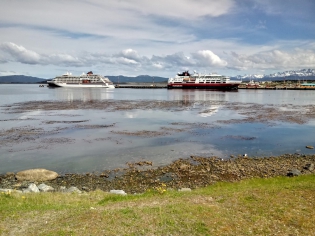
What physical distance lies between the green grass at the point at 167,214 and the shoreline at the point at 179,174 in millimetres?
3997

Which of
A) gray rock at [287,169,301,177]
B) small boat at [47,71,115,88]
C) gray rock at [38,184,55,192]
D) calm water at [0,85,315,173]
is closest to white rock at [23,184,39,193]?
gray rock at [38,184,55,192]

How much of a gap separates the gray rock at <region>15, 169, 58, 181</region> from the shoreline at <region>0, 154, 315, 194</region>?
0.31m

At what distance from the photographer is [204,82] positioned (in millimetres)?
150125

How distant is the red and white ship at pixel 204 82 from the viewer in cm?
14688

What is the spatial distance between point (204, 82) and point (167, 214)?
477 feet

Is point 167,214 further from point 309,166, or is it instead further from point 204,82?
point 204,82

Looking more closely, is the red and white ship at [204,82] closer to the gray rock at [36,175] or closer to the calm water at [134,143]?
the calm water at [134,143]

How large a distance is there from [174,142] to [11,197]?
16.6 metres

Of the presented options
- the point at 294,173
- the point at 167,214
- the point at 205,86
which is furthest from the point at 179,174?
the point at 205,86

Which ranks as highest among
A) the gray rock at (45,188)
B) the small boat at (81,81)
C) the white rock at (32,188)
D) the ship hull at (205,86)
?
the small boat at (81,81)

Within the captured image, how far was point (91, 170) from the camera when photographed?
59.0 ft

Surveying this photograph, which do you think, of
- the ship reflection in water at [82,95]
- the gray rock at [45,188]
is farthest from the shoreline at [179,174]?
the ship reflection in water at [82,95]

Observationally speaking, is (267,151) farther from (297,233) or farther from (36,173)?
(36,173)

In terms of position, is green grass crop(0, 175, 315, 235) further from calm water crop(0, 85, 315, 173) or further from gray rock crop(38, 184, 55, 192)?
calm water crop(0, 85, 315, 173)
